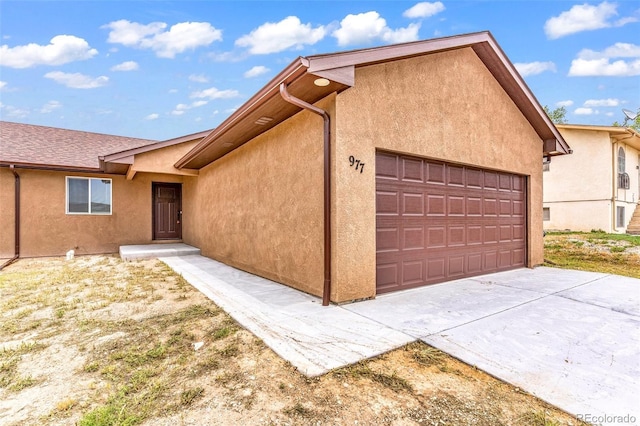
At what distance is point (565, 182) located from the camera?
52.3 feet

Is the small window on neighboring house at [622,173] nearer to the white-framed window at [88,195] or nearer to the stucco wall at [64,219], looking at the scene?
the stucco wall at [64,219]

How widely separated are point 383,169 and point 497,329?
2.66m

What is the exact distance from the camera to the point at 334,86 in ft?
13.3

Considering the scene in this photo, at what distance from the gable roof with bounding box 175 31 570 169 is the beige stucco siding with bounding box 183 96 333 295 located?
28cm

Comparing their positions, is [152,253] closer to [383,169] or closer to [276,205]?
[276,205]

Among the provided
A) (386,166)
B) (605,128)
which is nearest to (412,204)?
(386,166)

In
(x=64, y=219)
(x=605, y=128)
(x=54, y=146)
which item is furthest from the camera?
(x=605, y=128)

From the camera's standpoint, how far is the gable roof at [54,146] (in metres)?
9.20

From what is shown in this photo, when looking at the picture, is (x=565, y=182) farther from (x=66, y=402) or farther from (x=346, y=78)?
(x=66, y=402)

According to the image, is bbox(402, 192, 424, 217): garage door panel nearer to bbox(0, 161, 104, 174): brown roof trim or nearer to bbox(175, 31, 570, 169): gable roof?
bbox(175, 31, 570, 169): gable roof

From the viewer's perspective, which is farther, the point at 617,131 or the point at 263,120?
the point at 617,131

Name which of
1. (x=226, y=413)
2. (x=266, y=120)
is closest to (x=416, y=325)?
(x=226, y=413)

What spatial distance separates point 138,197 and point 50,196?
2451mm

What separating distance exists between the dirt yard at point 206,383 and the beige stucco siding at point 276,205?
1.64m
